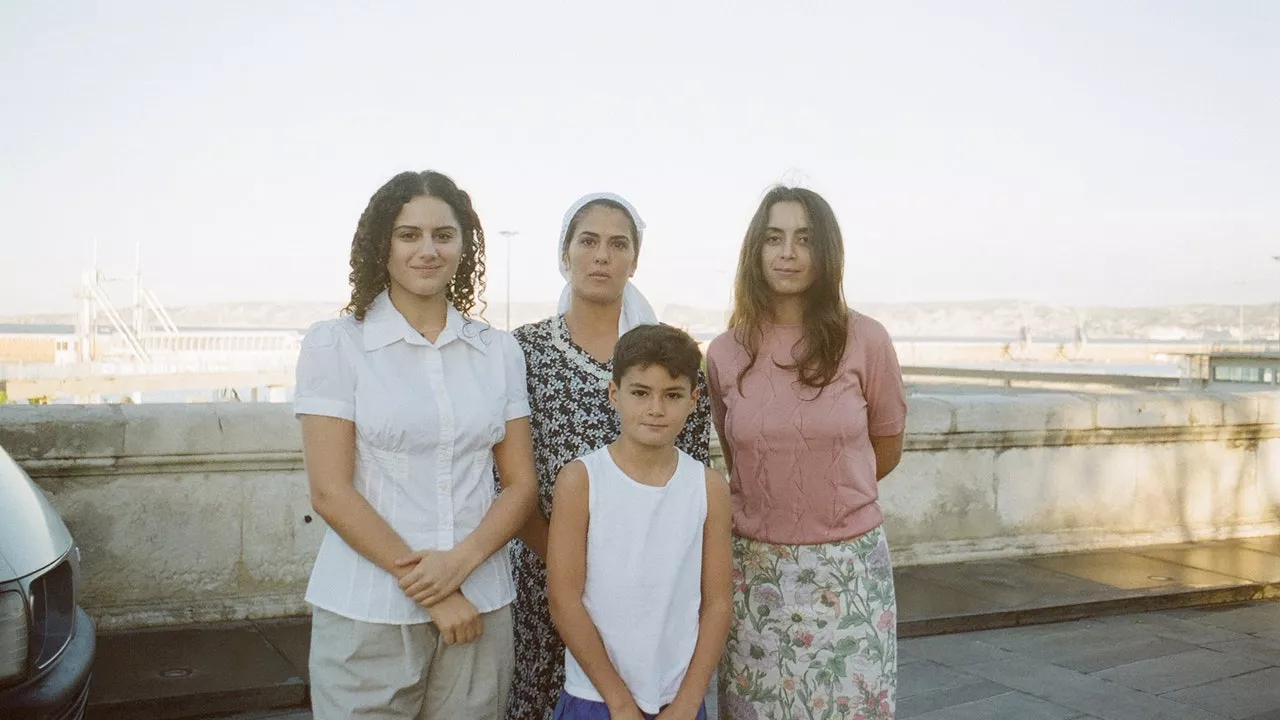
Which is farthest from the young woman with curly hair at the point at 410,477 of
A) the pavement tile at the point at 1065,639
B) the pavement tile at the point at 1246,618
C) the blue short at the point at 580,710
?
the pavement tile at the point at 1246,618

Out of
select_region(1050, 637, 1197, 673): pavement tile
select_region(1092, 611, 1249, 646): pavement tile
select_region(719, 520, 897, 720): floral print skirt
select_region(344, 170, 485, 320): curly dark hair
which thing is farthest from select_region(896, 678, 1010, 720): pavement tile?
select_region(344, 170, 485, 320): curly dark hair

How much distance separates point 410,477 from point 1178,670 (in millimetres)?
3982

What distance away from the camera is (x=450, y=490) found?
2141mm

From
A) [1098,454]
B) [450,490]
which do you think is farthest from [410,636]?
[1098,454]

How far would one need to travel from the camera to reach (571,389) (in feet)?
8.81

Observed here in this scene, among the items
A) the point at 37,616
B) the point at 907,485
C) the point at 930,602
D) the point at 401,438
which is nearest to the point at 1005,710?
the point at 930,602

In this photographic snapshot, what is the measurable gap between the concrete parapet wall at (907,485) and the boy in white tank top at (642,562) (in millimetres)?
2157

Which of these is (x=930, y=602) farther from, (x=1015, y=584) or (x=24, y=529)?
(x=24, y=529)

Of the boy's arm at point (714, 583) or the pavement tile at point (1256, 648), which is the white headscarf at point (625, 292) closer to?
the boy's arm at point (714, 583)

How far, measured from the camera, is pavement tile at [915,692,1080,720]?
4.14 m

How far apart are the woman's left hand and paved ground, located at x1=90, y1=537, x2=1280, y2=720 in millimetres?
2300

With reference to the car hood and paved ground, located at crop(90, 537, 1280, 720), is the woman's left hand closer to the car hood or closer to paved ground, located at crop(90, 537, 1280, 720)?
the car hood

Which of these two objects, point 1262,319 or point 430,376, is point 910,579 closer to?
point 430,376

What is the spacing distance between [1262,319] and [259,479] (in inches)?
8211
